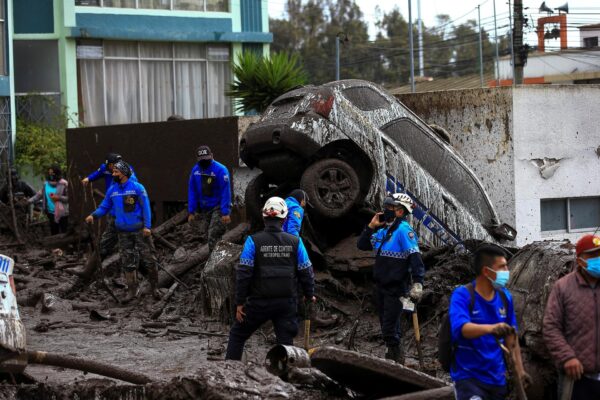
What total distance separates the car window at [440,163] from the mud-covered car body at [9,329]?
6.19 metres

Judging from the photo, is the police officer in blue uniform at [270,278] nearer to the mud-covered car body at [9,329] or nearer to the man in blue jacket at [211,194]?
the mud-covered car body at [9,329]

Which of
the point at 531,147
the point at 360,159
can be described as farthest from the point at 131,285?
the point at 531,147

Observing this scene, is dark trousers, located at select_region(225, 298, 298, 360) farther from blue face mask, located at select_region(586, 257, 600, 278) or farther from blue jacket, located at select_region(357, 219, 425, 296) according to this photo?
blue face mask, located at select_region(586, 257, 600, 278)

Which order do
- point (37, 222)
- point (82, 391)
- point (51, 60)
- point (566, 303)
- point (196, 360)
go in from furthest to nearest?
point (51, 60)
point (37, 222)
point (196, 360)
point (82, 391)
point (566, 303)

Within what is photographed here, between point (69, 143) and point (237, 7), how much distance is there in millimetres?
12979

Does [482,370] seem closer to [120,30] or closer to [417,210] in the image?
[417,210]

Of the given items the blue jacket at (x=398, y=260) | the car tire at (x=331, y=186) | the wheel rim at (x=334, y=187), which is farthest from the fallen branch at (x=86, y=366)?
the wheel rim at (x=334, y=187)

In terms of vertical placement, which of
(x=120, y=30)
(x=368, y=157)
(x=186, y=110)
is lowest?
(x=368, y=157)

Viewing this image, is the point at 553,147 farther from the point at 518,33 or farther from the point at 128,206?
the point at 518,33

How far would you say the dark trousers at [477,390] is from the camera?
6574 millimetres

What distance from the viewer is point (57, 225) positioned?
2033cm

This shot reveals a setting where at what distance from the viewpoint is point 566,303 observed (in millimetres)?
7023

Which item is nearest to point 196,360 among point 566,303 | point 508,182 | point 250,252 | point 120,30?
point 250,252

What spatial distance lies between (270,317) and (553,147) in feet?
28.5
